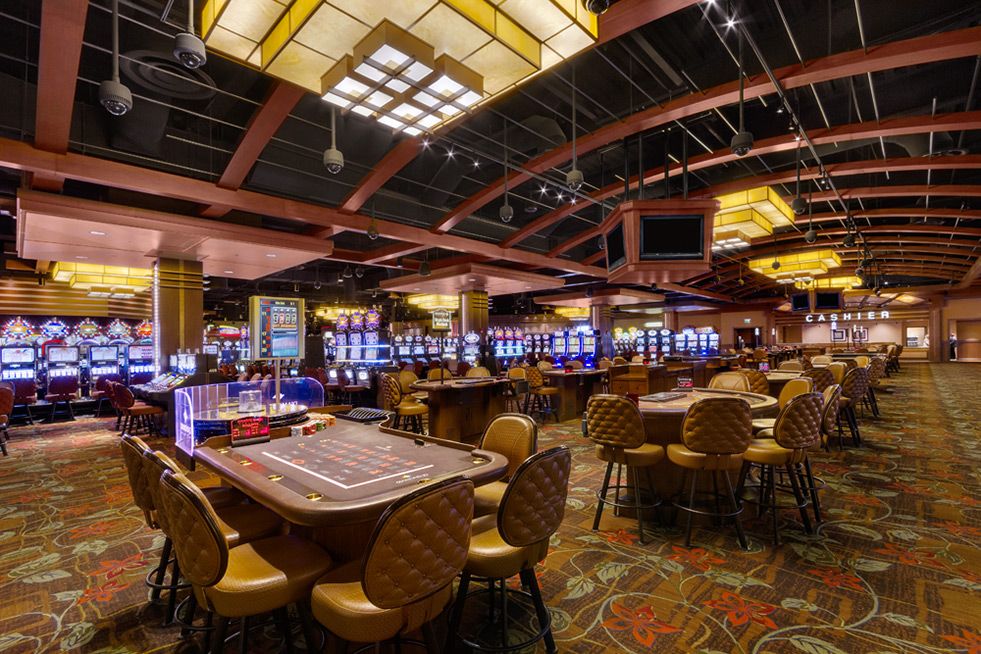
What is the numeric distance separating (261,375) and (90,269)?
15.4 ft

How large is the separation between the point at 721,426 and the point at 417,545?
2.50 meters

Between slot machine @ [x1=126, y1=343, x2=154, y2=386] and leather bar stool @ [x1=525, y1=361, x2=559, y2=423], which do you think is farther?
slot machine @ [x1=126, y1=343, x2=154, y2=386]

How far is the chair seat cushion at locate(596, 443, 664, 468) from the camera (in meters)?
3.46

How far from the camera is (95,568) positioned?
3.17m

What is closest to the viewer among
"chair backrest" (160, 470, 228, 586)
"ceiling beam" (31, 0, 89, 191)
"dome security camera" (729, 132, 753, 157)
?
"chair backrest" (160, 470, 228, 586)

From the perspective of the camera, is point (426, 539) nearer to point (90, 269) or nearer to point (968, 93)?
point (968, 93)

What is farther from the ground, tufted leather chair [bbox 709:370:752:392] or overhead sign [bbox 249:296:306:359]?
overhead sign [bbox 249:296:306:359]

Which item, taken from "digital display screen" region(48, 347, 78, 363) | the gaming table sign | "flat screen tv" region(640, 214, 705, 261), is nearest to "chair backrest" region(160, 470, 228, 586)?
"flat screen tv" region(640, 214, 705, 261)

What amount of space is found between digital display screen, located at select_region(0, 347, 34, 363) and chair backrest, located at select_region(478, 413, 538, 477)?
1200 centimetres

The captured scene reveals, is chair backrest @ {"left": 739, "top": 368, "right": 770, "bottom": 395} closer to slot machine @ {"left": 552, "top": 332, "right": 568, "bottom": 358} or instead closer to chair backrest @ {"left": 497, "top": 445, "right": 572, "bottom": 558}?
chair backrest @ {"left": 497, "top": 445, "right": 572, "bottom": 558}

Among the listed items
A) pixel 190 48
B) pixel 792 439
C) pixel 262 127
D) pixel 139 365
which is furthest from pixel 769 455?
pixel 139 365

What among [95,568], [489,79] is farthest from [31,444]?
[489,79]

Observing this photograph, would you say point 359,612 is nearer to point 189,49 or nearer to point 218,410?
point 218,410

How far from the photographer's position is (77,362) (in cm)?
1117
